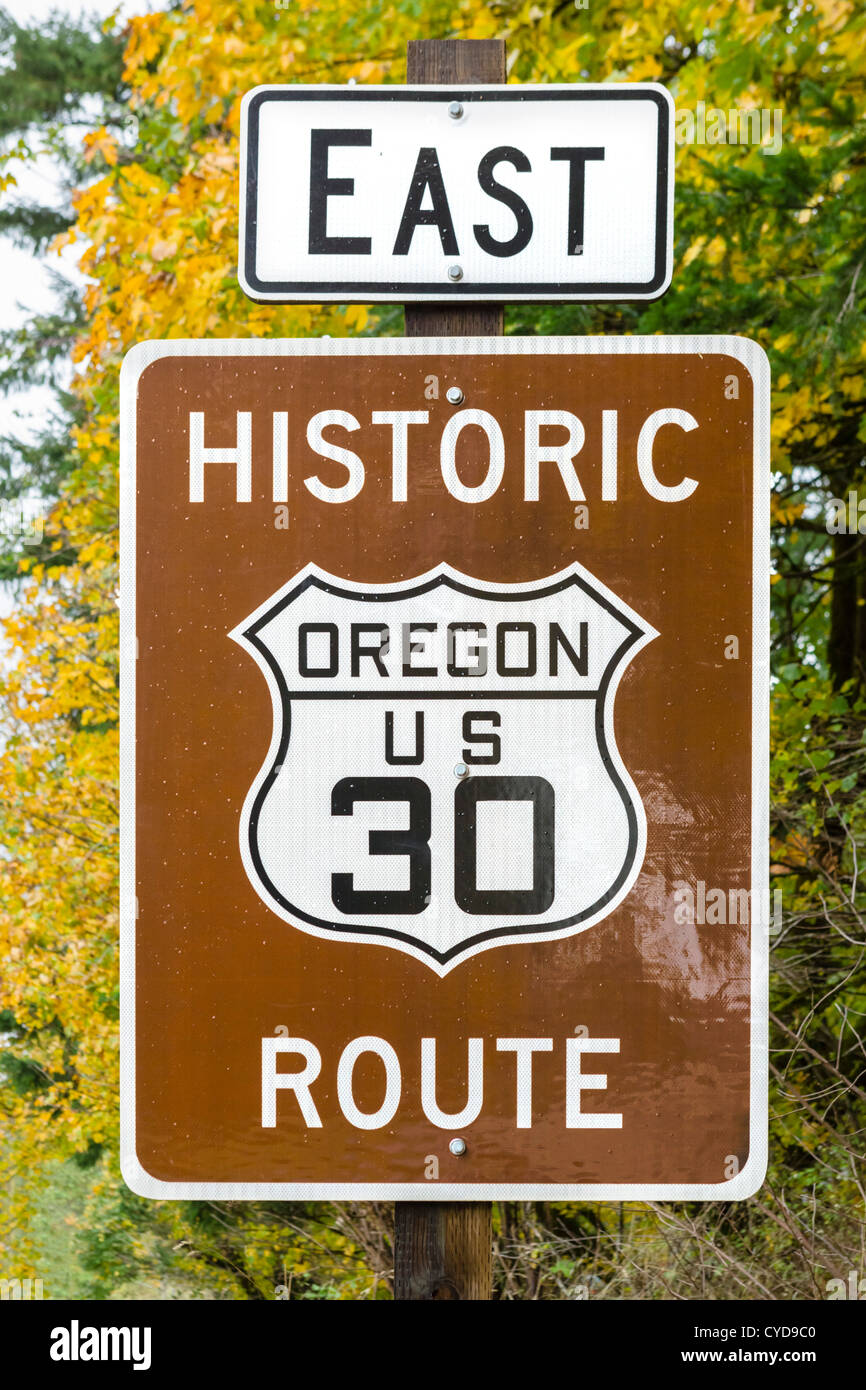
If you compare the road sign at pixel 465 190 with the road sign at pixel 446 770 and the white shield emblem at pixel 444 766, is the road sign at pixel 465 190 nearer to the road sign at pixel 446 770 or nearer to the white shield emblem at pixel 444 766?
the road sign at pixel 446 770

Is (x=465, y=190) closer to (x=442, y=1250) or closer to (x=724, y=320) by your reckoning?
(x=442, y=1250)

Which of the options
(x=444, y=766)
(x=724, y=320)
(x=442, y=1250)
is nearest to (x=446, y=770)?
(x=444, y=766)

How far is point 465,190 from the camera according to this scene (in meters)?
1.97

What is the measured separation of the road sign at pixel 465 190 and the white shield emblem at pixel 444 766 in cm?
48

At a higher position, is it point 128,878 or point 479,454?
point 479,454

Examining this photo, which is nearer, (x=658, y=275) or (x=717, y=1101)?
(x=717, y=1101)

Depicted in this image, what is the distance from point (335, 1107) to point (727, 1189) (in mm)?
581

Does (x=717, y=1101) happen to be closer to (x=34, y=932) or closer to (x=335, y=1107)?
(x=335, y=1107)

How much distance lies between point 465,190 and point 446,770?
906 millimetres

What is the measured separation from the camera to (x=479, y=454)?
1899mm
